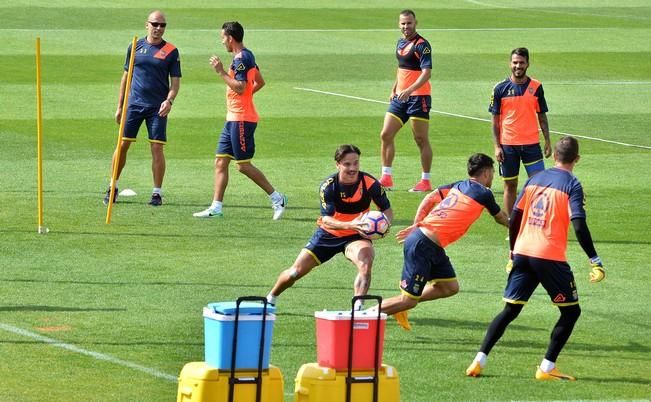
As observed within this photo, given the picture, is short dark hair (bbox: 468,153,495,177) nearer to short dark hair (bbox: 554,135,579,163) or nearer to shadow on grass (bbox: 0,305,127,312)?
short dark hair (bbox: 554,135,579,163)

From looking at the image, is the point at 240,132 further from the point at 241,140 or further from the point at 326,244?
the point at 326,244

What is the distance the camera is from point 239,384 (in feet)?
31.1

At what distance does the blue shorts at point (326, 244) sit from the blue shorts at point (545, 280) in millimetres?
1869

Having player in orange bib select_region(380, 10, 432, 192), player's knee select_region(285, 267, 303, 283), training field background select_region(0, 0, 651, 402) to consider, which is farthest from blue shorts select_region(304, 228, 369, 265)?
player in orange bib select_region(380, 10, 432, 192)

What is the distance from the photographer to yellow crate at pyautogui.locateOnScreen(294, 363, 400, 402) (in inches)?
377

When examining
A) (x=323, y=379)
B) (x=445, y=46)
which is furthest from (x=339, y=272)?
(x=445, y=46)

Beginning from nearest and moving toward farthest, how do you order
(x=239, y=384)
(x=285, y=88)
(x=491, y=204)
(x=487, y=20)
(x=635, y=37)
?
(x=239, y=384) < (x=491, y=204) < (x=285, y=88) < (x=635, y=37) < (x=487, y=20)

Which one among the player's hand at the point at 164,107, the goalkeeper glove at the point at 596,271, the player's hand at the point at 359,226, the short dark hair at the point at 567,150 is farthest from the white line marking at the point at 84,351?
the player's hand at the point at 164,107

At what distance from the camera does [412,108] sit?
20781 mm

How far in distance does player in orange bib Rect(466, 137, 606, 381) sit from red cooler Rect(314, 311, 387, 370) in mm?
2085

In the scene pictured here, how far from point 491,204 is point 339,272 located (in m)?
3.70

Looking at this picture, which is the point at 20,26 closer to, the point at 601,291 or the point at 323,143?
the point at 323,143

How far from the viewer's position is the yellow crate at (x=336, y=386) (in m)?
9.57

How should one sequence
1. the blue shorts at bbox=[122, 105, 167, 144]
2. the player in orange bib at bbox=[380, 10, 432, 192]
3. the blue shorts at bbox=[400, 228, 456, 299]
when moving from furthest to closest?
the player in orange bib at bbox=[380, 10, 432, 192], the blue shorts at bbox=[122, 105, 167, 144], the blue shorts at bbox=[400, 228, 456, 299]
